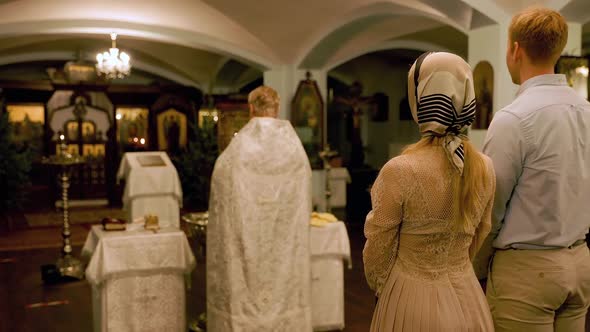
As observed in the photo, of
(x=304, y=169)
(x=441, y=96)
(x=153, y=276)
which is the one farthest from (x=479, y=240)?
(x=153, y=276)

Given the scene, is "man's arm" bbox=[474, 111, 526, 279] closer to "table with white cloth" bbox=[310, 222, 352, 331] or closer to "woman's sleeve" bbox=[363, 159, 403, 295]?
"woman's sleeve" bbox=[363, 159, 403, 295]

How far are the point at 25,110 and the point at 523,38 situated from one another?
12.5 meters

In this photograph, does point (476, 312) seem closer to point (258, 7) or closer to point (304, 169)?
point (304, 169)

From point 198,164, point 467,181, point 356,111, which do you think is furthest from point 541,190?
point 356,111

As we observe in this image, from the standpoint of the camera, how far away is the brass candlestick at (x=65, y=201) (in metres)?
5.61

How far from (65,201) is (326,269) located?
9.68 ft

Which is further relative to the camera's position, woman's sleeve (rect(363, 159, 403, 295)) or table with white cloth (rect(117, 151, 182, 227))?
table with white cloth (rect(117, 151, 182, 227))

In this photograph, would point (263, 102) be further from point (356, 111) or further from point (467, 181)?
point (356, 111)

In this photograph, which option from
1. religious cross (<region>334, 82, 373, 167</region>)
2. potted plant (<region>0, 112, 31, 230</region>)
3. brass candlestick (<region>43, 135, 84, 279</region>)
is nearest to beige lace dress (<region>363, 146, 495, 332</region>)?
brass candlestick (<region>43, 135, 84, 279</region>)

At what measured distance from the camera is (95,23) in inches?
301

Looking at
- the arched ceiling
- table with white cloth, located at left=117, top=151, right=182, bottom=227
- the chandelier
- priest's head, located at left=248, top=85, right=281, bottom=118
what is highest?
the arched ceiling

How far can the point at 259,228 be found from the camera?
3.47 metres

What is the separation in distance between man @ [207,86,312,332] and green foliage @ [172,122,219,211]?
27.2ft

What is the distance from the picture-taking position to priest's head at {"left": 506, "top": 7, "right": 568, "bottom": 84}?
1584 mm
